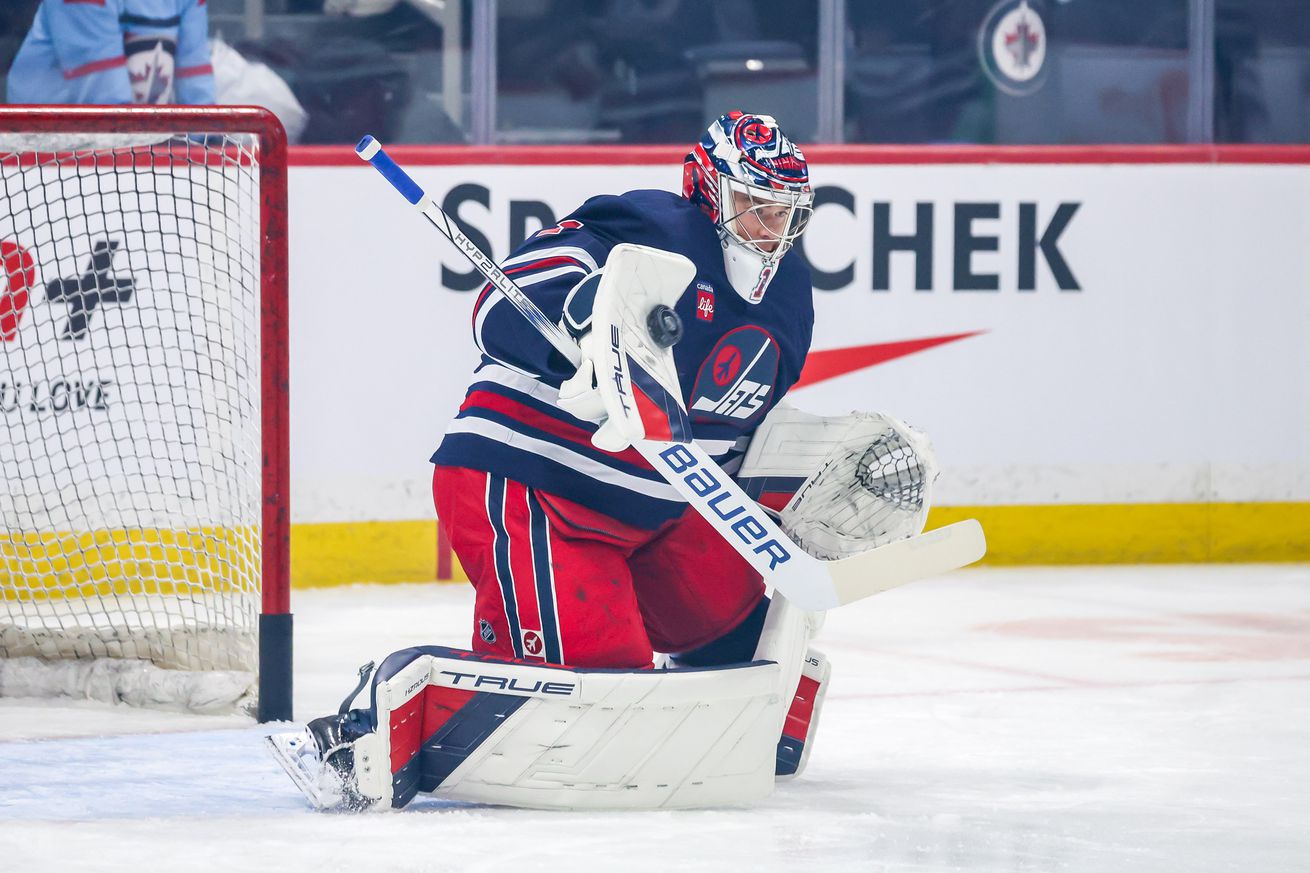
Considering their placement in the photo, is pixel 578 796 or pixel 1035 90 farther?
pixel 1035 90

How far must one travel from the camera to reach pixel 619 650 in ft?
7.72

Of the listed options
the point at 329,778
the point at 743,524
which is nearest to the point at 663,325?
the point at 743,524

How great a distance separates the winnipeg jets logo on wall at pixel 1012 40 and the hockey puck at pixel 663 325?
9.83ft

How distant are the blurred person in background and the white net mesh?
24cm

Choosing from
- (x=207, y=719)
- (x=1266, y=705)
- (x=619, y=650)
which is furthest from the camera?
(x=1266, y=705)

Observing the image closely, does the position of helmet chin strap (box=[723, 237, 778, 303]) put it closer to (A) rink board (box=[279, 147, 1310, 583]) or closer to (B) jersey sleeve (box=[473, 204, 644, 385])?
(B) jersey sleeve (box=[473, 204, 644, 385])

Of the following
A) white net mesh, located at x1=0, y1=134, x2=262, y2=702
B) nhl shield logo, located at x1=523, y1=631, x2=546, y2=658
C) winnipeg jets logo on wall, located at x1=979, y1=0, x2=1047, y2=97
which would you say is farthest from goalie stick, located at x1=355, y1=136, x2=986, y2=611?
winnipeg jets logo on wall, located at x1=979, y1=0, x2=1047, y2=97

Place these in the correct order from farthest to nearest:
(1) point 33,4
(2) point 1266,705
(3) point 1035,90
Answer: (3) point 1035,90 < (1) point 33,4 < (2) point 1266,705

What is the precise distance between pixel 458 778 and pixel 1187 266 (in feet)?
11.0

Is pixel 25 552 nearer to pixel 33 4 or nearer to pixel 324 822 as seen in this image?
pixel 33 4

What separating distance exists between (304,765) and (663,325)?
2.38 ft

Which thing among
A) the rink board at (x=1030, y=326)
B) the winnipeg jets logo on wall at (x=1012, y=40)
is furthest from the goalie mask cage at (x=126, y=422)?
the winnipeg jets logo on wall at (x=1012, y=40)

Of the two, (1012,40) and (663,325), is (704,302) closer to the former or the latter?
(663,325)

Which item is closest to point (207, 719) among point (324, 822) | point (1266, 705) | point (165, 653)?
point (165, 653)
